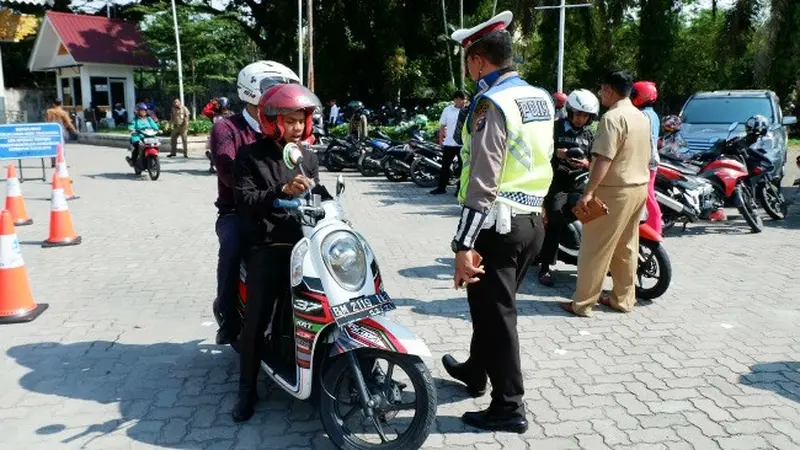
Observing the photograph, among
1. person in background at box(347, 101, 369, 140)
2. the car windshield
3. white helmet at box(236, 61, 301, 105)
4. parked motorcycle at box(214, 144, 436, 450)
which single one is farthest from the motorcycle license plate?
person in background at box(347, 101, 369, 140)

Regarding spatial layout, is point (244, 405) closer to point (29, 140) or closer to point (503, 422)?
point (503, 422)

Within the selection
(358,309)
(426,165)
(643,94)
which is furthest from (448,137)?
(358,309)

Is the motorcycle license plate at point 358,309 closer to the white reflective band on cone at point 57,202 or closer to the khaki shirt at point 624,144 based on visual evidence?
the khaki shirt at point 624,144

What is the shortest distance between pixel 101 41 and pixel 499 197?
116ft

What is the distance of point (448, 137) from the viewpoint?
11477 millimetres

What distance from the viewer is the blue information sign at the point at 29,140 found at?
11.9 meters

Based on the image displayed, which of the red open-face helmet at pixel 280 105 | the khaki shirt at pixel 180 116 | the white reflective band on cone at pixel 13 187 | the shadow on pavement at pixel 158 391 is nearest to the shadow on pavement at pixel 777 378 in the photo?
the shadow on pavement at pixel 158 391

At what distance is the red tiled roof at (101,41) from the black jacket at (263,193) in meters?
31.1

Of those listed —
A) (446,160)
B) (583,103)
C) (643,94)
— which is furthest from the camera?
(446,160)

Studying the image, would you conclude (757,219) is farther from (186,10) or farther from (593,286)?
(186,10)

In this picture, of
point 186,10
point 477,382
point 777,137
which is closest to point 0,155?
point 477,382

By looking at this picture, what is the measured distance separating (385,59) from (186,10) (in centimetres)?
923

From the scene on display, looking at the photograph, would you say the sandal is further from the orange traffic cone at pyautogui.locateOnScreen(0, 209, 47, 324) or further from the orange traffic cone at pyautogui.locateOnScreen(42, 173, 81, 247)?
the orange traffic cone at pyautogui.locateOnScreen(42, 173, 81, 247)

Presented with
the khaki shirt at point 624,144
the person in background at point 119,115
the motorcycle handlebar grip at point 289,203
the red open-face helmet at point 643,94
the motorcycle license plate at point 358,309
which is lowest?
the motorcycle license plate at point 358,309
